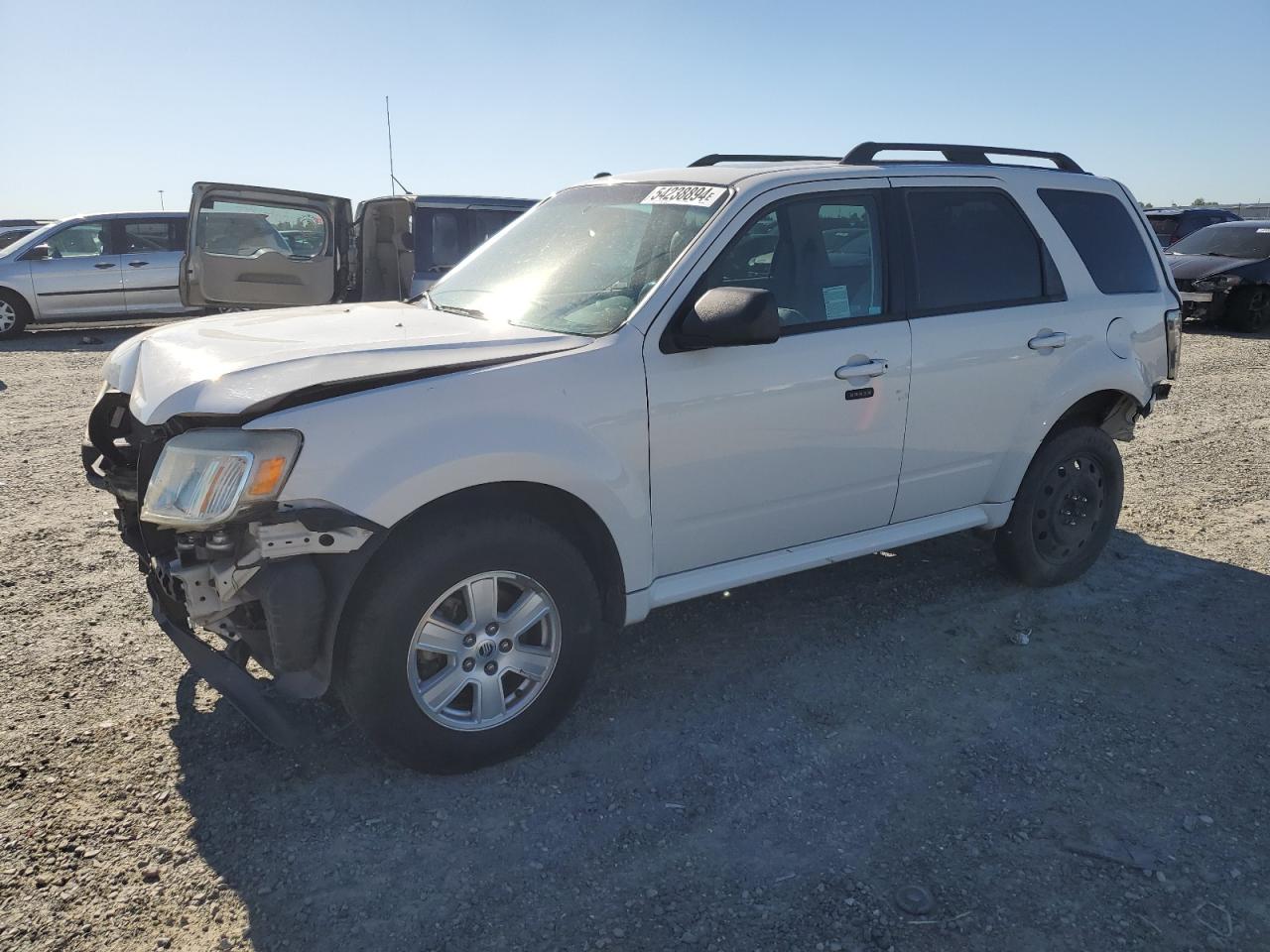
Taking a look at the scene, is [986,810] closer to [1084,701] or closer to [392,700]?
[1084,701]

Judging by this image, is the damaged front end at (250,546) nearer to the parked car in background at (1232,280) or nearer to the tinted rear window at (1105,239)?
the tinted rear window at (1105,239)

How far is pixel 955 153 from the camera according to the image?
4.45 meters

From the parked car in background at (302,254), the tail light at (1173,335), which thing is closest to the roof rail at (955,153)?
the tail light at (1173,335)

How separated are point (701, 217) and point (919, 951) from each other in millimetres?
2514

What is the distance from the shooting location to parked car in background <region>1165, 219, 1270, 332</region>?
1368cm

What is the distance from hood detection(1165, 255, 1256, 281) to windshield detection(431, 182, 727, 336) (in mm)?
12513

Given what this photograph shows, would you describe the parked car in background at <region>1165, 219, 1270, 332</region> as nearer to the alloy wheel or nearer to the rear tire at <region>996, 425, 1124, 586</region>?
the rear tire at <region>996, 425, 1124, 586</region>

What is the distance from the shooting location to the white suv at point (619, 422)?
2809 mm

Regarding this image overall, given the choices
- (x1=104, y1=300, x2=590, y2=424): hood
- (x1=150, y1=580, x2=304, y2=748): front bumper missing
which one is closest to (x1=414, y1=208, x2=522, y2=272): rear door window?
(x1=104, y1=300, x2=590, y2=424): hood

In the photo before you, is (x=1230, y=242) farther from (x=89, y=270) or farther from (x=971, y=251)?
(x=89, y=270)

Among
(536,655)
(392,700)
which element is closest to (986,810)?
(536,655)

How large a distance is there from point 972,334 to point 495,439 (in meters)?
2.26

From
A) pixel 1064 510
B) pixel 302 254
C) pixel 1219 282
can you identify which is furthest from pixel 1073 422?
pixel 1219 282

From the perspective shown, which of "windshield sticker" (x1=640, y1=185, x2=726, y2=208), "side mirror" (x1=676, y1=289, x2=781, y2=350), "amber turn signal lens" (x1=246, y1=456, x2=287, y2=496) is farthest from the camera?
"windshield sticker" (x1=640, y1=185, x2=726, y2=208)
